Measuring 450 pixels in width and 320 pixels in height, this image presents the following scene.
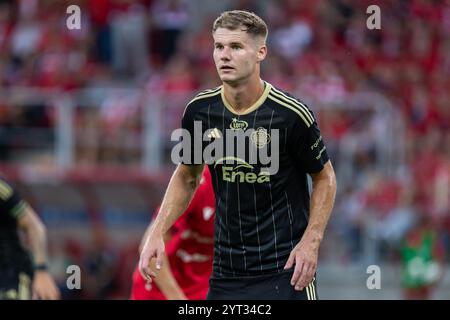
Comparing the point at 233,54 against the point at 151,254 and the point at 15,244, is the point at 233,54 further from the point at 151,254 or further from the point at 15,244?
the point at 15,244

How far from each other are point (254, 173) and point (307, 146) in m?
0.35

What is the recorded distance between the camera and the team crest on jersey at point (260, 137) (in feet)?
24.1

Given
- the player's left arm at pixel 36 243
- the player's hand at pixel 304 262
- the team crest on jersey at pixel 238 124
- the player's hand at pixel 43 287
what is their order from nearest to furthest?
the player's hand at pixel 304 262, the team crest on jersey at pixel 238 124, the player's hand at pixel 43 287, the player's left arm at pixel 36 243

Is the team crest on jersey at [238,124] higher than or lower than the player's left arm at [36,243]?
higher

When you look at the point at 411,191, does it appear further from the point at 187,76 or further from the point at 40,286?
the point at 40,286

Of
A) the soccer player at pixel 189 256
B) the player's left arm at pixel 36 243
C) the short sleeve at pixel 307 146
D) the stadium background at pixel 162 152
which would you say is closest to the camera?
the short sleeve at pixel 307 146

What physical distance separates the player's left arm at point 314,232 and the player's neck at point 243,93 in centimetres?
58

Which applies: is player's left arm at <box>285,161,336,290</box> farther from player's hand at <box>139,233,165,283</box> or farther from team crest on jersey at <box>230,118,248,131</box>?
player's hand at <box>139,233,165,283</box>

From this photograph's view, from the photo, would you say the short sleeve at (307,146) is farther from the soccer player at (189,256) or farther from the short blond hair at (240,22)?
the soccer player at (189,256)

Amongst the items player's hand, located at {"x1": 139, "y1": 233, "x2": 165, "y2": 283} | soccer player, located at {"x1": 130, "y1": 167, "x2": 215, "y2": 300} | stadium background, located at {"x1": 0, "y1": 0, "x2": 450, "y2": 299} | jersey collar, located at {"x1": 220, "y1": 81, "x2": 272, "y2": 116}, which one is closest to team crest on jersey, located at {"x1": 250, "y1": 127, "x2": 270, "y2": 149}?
jersey collar, located at {"x1": 220, "y1": 81, "x2": 272, "y2": 116}

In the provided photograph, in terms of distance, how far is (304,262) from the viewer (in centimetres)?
700

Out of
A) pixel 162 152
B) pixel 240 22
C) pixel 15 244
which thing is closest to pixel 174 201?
pixel 240 22

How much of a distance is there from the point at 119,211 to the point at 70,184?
75cm

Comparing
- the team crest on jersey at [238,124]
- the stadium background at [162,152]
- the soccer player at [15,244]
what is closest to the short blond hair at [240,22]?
the team crest on jersey at [238,124]
